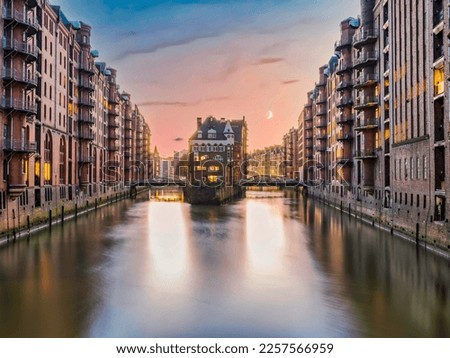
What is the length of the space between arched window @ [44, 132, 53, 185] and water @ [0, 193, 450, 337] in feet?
29.1

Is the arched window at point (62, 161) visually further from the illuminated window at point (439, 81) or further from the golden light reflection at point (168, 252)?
the illuminated window at point (439, 81)

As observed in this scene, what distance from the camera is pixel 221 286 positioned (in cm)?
2106

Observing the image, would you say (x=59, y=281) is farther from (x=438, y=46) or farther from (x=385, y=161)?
(x=385, y=161)

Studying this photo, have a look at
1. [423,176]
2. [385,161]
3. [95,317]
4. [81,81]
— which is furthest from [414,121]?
[81,81]

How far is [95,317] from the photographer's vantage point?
16359 mm

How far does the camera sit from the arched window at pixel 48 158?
43969mm

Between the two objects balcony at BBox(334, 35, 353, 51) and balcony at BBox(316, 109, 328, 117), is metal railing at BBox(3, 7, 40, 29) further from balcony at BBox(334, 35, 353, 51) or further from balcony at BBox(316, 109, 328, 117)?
balcony at BBox(316, 109, 328, 117)

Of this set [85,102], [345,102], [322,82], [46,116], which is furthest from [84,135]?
[322,82]

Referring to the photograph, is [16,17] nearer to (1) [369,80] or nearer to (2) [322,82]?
(1) [369,80]

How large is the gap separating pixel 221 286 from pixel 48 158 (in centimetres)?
3181

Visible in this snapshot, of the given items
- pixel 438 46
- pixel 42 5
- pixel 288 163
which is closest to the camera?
pixel 438 46

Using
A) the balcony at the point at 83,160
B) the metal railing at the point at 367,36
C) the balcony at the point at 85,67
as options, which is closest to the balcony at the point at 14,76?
the balcony at the point at 85,67

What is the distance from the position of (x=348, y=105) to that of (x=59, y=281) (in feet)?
155

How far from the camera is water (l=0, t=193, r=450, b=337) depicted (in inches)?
613
